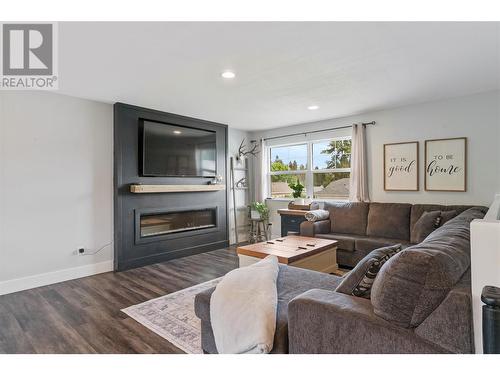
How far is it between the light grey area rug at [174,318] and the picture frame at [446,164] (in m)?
3.49

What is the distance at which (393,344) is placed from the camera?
1.22 metres

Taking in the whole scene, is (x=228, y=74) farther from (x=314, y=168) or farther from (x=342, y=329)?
(x=314, y=168)

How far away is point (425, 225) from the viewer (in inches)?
135

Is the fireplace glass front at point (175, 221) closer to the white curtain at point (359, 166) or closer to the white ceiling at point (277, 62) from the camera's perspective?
the white ceiling at point (277, 62)

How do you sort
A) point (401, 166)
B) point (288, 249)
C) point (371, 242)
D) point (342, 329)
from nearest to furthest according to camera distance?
point (342, 329) < point (288, 249) < point (371, 242) < point (401, 166)

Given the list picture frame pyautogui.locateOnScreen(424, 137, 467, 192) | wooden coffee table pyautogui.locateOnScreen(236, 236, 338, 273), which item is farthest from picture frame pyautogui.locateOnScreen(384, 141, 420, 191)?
wooden coffee table pyautogui.locateOnScreen(236, 236, 338, 273)

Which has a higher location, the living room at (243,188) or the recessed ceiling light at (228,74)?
the recessed ceiling light at (228,74)

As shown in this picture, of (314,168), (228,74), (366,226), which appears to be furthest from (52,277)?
(314,168)

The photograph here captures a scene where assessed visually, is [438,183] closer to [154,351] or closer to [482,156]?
[482,156]

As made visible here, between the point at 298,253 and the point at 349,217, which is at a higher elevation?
the point at 349,217

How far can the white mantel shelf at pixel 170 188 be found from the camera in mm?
3951

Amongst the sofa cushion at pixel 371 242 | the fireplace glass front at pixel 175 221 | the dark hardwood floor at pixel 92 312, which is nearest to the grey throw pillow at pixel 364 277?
the dark hardwood floor at pixel 92 312

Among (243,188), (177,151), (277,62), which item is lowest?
(243,188)

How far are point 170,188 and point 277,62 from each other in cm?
253
